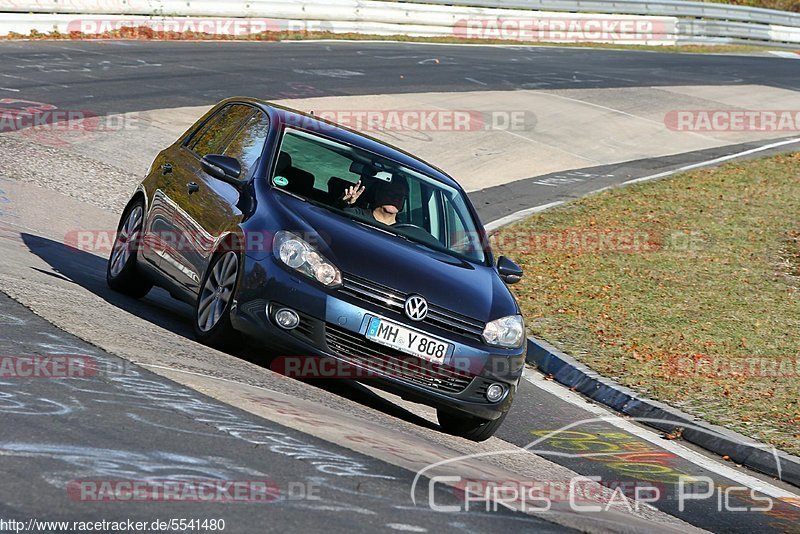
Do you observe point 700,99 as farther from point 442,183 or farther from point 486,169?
point 442,183

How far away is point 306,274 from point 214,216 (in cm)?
123

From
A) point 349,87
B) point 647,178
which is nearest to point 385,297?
point 647,178

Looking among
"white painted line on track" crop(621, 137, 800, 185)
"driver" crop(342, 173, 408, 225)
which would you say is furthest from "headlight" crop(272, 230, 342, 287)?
"white painted line on track" crop(621, 137, 800, 185)

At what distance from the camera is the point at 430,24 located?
3603 centimetres

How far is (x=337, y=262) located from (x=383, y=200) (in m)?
1.23

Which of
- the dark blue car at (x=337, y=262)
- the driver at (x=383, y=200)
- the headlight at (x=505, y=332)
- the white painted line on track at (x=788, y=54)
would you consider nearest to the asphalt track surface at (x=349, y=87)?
the dark blue car at (x=337, y=262)

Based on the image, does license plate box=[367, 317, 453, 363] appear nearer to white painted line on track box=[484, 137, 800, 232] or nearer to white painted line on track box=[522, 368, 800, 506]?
white painted line on track box=[522, 368, 800, 506]

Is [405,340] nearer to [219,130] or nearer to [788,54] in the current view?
[219,130]

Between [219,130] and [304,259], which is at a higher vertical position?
[219,130]

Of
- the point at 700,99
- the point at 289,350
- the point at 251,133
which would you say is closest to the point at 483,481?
the point at 289,350

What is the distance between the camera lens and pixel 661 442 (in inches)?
359

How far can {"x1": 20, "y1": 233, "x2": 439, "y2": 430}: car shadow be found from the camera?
8.38m

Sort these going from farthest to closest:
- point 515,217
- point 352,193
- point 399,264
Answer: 1. point 515,217
2. point 352,193
3. point 399,264

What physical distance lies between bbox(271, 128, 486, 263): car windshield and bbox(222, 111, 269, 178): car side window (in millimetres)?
185
